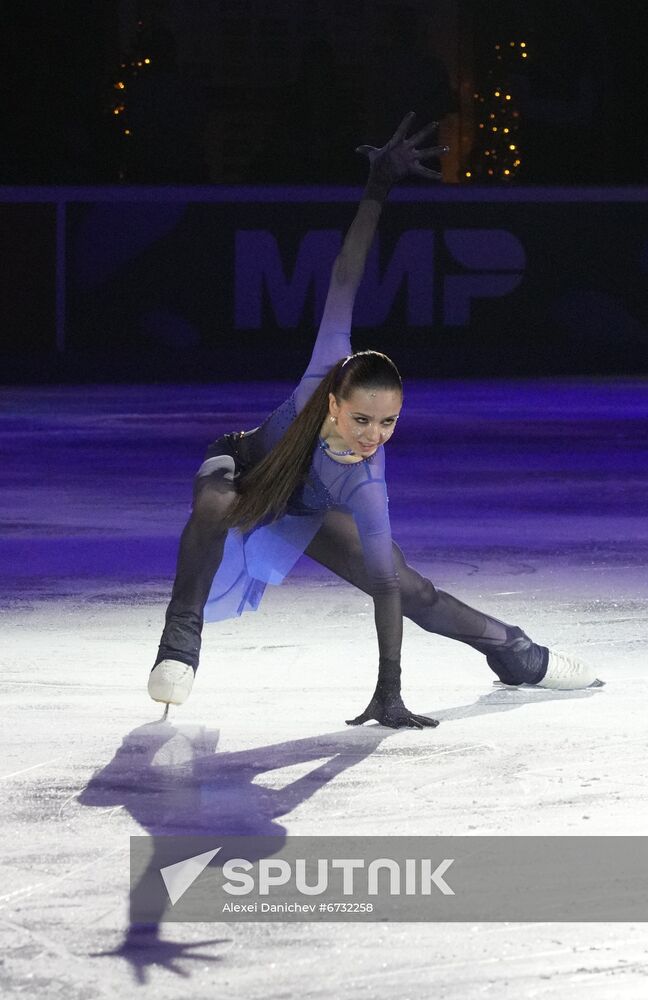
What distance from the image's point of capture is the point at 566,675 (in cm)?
480

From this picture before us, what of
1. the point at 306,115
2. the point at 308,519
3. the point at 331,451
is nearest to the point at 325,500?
the point at 308,519

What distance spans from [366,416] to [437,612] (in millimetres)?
783

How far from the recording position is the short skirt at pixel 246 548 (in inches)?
178

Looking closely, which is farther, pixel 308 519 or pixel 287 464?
pixel 308 519

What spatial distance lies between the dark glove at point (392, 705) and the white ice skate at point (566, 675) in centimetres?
51

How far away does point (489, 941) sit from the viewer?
2961 millimetres

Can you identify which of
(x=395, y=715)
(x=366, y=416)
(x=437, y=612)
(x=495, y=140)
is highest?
(x=366, y=416)

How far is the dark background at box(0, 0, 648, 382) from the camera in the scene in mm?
15562

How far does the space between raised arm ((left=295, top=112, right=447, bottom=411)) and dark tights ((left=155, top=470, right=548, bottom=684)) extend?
0.35 metres

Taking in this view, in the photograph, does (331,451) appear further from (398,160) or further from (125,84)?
(125,84)

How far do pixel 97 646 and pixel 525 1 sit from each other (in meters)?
13.2

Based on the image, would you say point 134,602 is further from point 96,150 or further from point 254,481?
point 96,150

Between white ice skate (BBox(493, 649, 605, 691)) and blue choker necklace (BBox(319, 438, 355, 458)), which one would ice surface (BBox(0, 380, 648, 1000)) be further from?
blue choker necklace (BBox(319, 438, 355, 458))

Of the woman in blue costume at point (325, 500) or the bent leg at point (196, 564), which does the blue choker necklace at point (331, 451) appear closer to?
the woman in blue costume at point (325, 500)
